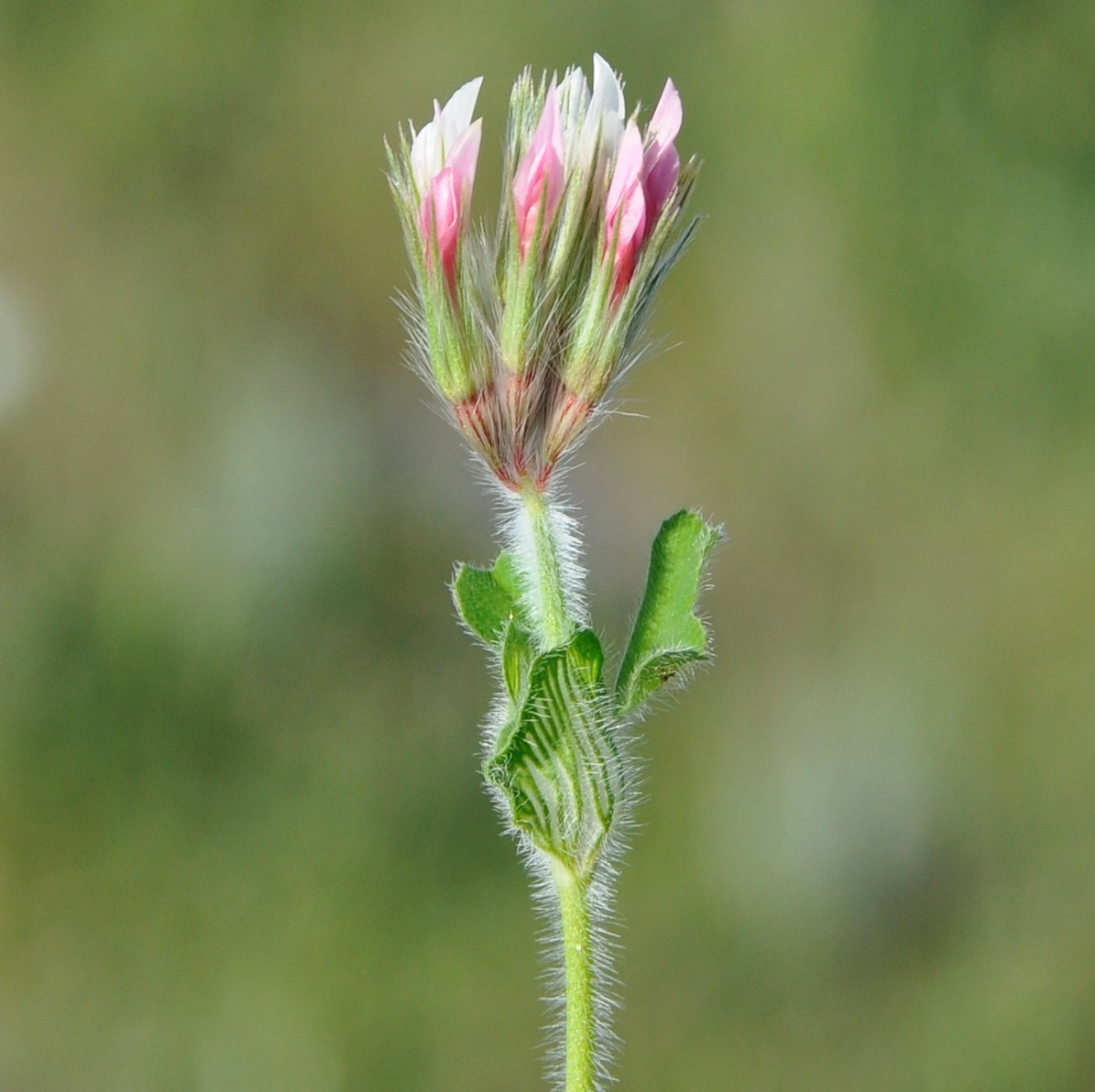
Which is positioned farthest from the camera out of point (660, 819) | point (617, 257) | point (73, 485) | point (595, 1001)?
point (73, 485)

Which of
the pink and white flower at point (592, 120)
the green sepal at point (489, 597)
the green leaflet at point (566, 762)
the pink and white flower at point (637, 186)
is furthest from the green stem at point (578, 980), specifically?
the pink and white flower at point (592, 120)

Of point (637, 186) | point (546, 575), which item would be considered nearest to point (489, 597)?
point (546, 575)

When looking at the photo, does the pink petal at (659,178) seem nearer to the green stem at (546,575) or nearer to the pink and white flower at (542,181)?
the pink and white flower at (542,181)

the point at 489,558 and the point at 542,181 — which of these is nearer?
the point at 542,181

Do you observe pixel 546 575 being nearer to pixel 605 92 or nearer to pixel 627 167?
pixel 627 167

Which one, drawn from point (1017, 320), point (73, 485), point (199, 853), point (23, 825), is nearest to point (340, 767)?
point (199, 853)

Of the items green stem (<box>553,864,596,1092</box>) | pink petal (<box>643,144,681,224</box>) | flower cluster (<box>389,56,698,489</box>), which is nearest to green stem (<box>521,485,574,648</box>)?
flower cluster (<box>389,56,698,489</box>)

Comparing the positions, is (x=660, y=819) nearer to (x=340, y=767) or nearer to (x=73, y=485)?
(x=340, y=767)
